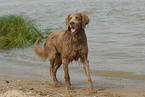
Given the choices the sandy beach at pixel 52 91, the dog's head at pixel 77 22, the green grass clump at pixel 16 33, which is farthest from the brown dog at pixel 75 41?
the green grass clump at pixel 16 33

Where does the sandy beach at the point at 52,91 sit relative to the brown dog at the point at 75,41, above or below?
below

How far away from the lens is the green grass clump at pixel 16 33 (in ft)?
35.3

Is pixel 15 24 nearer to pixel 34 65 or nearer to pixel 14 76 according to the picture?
pixel 34 65

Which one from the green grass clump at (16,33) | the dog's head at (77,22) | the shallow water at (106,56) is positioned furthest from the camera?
the green grass clump at (16,33)

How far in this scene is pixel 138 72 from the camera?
24.0 feet

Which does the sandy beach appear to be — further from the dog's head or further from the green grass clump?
the green grass clump

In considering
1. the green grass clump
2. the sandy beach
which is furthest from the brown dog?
the green grass clump

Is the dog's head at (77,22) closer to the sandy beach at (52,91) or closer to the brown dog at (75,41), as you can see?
the brown dog at (75,41)

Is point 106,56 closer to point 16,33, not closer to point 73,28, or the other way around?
point 73,28

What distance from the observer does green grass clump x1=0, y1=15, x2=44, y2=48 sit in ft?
35.3

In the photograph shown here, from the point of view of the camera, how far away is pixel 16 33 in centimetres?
1109

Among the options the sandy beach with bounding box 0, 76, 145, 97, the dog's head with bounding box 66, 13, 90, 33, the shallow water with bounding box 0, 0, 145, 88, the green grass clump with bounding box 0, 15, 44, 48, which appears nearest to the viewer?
the sandy beach with bounding box 0, 76, 145, 97

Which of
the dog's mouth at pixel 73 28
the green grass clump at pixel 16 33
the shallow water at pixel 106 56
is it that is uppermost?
the dog's mouth at pixel 73 28

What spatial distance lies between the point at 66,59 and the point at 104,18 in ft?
37.1
